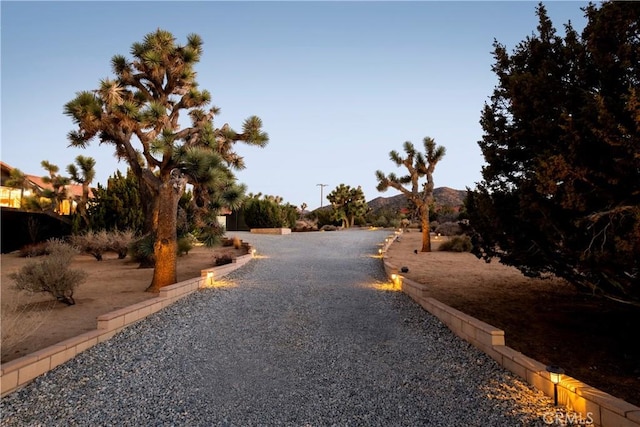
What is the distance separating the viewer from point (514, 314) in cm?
691

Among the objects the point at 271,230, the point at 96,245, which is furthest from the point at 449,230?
the point at 96,245

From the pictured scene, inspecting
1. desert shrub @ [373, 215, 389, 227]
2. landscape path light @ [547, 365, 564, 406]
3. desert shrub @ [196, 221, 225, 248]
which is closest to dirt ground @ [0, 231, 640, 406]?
landscape path light @ [547, 365, 564, 406]

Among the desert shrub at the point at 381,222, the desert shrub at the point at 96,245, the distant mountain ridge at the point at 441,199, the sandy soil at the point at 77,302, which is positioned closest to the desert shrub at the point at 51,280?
the sandy soil at the point at 77,302

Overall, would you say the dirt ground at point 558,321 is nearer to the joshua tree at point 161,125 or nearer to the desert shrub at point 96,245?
the joshua tree at point 161,125

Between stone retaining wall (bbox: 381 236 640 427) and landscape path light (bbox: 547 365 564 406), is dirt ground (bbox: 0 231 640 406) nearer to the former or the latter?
stone retaining wall (bbox: 381 236 640 427)

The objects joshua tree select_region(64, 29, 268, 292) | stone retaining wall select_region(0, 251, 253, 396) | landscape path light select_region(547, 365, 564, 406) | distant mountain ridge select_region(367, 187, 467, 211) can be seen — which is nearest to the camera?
landscape path light select_region(547, 365, 564, 406)

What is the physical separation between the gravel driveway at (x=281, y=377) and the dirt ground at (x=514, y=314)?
103 centimetres

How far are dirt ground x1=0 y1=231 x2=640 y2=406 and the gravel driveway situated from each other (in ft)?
3.38

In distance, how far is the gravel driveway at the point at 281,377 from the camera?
343 cm

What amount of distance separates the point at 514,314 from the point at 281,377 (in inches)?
202

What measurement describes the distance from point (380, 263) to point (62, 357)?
1121cm

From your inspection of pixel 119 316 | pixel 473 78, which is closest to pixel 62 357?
pixel 119 316

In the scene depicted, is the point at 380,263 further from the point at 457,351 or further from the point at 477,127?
the point at 457,351

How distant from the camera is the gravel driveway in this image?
343cm
